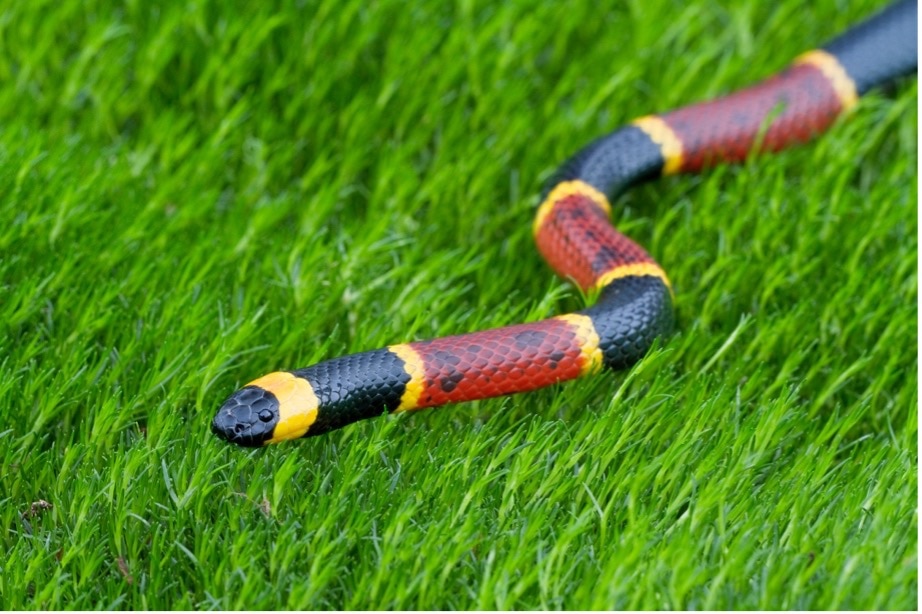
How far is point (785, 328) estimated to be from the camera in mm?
3662

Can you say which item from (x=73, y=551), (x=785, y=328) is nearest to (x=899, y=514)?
(x=785, y=328)

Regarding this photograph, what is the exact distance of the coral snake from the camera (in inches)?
124

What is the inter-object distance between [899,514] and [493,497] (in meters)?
1.04

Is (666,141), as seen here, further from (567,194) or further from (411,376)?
(411,376)

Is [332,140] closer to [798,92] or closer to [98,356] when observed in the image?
[98,356]

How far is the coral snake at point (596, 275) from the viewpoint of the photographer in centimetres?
314

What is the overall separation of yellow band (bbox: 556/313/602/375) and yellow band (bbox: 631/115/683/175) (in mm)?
1098

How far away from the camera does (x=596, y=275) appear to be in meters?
3.76

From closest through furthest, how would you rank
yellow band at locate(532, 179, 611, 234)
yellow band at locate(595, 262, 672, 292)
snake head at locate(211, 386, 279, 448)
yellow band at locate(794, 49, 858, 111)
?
1. snake head at locate(211, 386, 279, 448)
2. yellow band at locate(595, 262, 672, 292)
3. yellow band at locate(532, 179, 611, 234)
4. yellow band at locate(794, 49, 858, 111)

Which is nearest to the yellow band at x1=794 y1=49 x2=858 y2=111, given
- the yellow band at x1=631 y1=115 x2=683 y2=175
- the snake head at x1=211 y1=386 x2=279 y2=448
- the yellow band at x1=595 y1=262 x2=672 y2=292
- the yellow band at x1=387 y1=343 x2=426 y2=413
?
the yellow band at x1=631 y1=115 x2=683 y2=175

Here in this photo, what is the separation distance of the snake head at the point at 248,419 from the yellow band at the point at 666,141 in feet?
6.31

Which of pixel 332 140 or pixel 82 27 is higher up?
pixel 82 27

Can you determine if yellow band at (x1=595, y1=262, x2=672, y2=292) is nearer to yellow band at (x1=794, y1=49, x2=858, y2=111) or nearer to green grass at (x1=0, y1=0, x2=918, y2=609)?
green grass at (x1=0, y1=0, x2=918, y2=609)

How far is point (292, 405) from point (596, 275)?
46.5 inches
